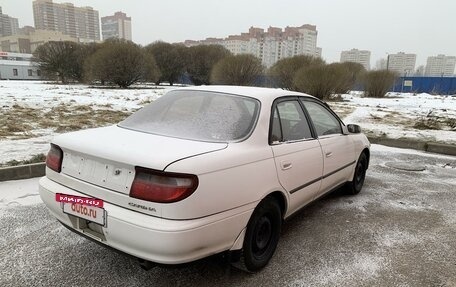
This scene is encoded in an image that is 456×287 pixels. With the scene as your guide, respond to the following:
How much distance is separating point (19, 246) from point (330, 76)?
19.6 m

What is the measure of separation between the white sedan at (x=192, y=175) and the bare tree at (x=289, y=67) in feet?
72.4

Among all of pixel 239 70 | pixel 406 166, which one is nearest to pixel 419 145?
pixel 406 166

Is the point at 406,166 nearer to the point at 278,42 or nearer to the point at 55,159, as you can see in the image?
the point at 55,159

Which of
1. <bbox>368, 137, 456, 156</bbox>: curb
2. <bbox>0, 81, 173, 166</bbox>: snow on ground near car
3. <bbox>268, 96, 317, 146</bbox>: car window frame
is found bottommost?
<bbox>368, 137, 456, 156</bbox>: curb

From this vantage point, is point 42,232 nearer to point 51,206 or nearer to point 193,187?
point 51,206

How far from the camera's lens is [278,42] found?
268ft

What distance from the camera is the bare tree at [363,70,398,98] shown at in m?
25.2

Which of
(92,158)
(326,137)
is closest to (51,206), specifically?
(92,158)

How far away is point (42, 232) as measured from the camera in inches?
132

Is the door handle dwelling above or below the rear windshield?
below

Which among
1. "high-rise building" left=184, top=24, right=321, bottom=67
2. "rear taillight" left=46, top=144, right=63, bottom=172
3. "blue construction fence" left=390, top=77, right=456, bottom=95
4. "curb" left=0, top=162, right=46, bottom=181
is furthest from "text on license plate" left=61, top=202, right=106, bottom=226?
"high-rise building" left=184, top=24, right=321, bottom=67

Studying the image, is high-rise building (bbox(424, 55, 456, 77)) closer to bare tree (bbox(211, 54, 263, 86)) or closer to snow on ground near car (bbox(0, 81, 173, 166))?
bare tree (bbox(211, 54, 263, 86))

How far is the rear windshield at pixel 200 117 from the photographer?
2.68 meters

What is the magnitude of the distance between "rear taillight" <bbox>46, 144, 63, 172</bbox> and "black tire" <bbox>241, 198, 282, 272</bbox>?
5.13ft
